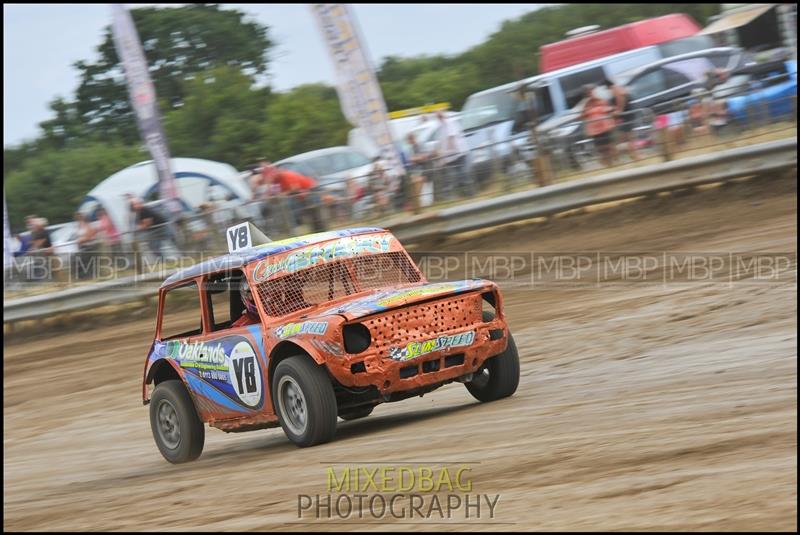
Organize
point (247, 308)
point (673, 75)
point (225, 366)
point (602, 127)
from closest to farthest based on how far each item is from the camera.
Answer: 1. point (225, 366)
2. point (247, 308)
3. point (602, 127)
4. point (673, 75)

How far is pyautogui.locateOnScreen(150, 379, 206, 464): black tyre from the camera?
29.3 feet

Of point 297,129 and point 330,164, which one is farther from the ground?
point 297,129

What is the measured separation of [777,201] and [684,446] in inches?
372

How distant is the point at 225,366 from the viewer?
8.52 metres

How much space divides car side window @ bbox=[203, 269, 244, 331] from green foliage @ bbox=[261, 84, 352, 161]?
87.0 ft

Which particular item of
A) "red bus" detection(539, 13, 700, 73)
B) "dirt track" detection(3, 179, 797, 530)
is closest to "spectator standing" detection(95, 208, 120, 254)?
"dirt track" detection(3, 179, 797, 530)

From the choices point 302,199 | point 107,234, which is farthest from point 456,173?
point 107,234

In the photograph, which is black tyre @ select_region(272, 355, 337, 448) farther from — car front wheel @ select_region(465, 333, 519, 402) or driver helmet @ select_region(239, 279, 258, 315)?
car front wheel @ select_region(465, 333, 519, 402)

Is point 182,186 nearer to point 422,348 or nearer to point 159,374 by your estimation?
point 159,374

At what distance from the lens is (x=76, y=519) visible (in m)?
6.71

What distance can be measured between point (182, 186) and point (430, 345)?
14724 mm

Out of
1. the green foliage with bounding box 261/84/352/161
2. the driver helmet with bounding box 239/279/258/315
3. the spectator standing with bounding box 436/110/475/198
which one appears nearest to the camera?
the driver helmet with bounding box 239/279/258/315

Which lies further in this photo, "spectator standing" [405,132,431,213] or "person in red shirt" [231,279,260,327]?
"spectator standing" [405,132,431,213]

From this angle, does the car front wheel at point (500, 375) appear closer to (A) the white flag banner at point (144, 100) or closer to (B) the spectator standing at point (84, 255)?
(B) the spectator standing at point (84, 255)
